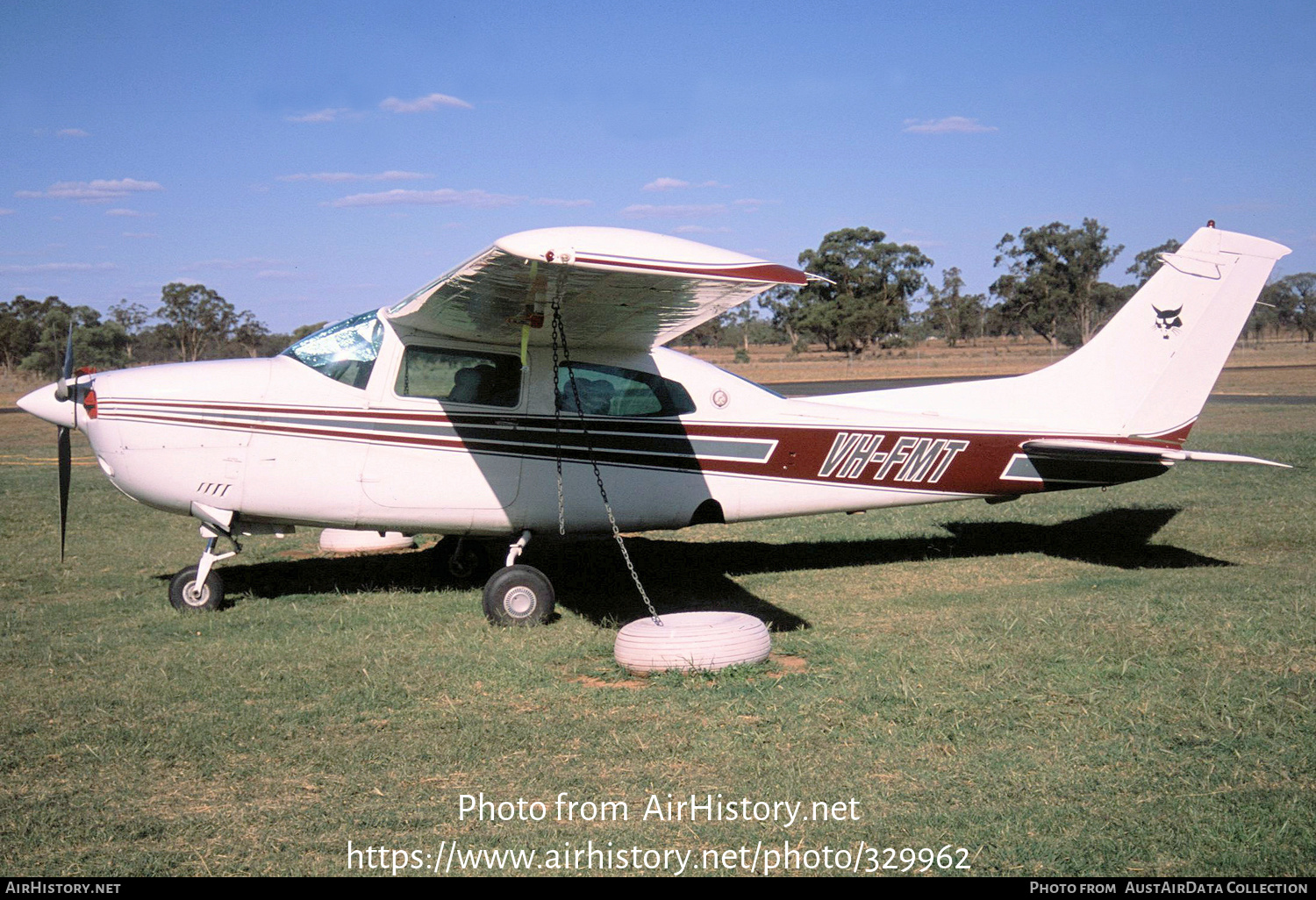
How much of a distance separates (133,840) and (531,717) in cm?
203

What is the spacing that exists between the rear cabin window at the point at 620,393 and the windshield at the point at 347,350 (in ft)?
4.82

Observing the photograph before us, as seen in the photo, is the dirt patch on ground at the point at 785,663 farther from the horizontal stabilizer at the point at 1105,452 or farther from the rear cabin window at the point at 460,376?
the horizontal stabilizer at the point at 1105,452

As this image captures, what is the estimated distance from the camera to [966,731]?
4.98 meters

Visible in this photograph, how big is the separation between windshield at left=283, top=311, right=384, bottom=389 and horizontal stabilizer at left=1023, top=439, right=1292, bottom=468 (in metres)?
5.72

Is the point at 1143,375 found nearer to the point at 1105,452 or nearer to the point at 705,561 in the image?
the point at 1105,452

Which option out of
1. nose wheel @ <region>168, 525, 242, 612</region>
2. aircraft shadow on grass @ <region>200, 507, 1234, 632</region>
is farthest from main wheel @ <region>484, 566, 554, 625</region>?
nose wheel @ <region>168, 525, 242, 612</region>

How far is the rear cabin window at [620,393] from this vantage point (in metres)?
8.16

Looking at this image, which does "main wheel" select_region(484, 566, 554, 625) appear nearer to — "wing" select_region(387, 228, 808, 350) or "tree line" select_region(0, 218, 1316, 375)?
"wing" select_region(387, 228, 808, 350)

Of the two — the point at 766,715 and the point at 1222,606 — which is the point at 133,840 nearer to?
the point at 766,715

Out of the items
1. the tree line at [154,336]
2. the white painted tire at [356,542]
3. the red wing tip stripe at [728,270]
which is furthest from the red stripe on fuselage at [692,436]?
the tree line at [154,336]

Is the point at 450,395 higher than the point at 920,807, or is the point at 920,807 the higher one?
the point at 450,395

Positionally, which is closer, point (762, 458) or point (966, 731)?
point (966, 731)
